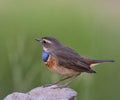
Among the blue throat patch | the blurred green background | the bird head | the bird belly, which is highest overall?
the bird head

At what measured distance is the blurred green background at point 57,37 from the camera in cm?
738

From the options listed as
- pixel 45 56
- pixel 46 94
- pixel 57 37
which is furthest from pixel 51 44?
pixel 57 37

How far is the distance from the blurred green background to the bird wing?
0.98m

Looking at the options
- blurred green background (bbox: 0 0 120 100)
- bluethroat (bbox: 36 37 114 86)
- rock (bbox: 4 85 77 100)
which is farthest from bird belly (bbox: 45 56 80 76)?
blurred green background (bbox: 0 0 120 100)

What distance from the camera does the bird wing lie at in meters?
6.16

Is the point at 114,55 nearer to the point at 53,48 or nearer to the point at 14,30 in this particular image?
the point at 14,30

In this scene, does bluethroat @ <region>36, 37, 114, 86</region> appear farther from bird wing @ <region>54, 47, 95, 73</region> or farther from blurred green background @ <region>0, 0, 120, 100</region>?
blurred green background @ <region>0, 0, 120, 100</region>

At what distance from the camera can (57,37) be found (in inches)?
320

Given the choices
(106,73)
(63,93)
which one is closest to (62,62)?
(63,93)

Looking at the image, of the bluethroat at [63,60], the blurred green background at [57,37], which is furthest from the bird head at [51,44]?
the blurred green background at [57,37]

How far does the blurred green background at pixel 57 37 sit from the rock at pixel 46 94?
1380mm

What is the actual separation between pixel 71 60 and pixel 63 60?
69 mm

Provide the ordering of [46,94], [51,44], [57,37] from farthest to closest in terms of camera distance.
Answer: [57,37], [51,44], [46,94]

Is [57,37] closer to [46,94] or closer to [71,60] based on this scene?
[71,60]
